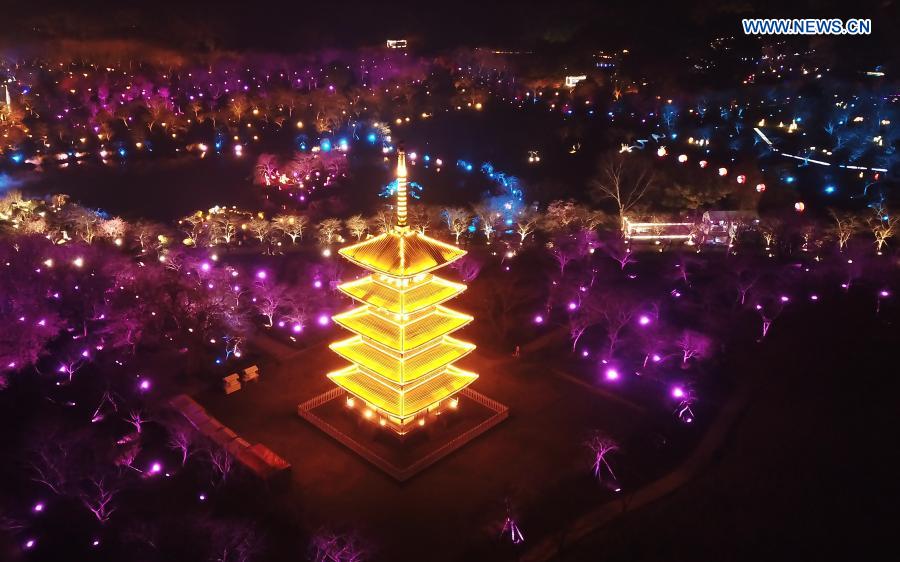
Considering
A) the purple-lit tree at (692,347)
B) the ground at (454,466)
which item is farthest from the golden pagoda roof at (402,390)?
the purple-lit tree at (692,347)

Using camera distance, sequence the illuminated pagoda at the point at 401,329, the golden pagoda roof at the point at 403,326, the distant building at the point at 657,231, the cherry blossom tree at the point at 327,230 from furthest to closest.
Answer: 1. the distant building at the point at 657,231
2. the cherry blossom tree at the point at 327,230
3. the golden pagoda roof at the point at 403,326
4. the illuminated pagoda at the point at 401,329

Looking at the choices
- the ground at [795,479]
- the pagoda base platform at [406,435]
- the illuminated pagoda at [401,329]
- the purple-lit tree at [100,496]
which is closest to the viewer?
the ground at [795,479]

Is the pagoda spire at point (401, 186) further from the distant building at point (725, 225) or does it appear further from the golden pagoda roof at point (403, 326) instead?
the distant building at point (725, 225)

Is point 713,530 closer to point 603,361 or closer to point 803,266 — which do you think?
point 603,361

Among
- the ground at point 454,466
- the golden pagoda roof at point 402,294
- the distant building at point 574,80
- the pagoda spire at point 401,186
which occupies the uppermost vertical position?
the distant building at point 574,80

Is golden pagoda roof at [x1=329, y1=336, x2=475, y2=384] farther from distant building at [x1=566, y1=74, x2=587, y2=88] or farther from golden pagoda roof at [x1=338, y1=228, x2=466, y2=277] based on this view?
distant building at [x1=566, y1=74, x2=587, y2=88]

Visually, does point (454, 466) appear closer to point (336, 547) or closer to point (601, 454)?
point (601, 454)

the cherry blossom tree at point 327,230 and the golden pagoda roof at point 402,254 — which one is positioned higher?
the golden pagoda roof at point 402,254
